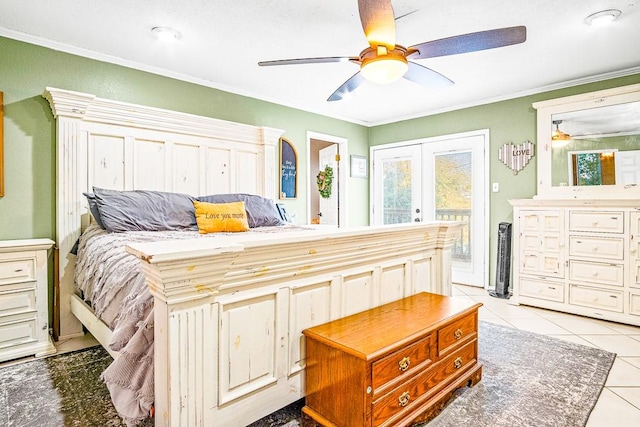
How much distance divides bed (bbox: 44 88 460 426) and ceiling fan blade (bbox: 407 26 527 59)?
3.34ft

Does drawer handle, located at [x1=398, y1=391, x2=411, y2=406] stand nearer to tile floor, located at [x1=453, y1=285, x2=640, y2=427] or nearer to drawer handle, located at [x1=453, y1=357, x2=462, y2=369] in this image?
drawer handle, located at [x1=453, y1=357, x2=462, y2=369]

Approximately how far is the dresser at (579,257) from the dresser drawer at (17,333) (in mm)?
4219

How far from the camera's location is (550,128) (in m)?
3.75

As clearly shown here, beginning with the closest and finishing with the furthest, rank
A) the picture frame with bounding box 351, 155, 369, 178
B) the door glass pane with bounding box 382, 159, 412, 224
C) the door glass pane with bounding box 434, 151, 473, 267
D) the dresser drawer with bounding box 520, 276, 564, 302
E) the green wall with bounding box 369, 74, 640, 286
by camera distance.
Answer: the dresser drawer with bounding box 520, 276, 564, 302
the green wall with bounding box 369, 74, 640, 286
the door glass pane with bounding box 434, 151, 473, 267
the door glass pane with bounding box 382, 159, 412, 224
the picture frame with bounding box 351, 155, 369, 178

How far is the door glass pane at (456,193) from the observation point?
178 inches

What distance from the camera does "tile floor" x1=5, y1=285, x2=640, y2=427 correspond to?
5.74 ft

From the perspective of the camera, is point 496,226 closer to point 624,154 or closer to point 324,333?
point 624,154

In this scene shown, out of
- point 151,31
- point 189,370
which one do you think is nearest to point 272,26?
point 151,31

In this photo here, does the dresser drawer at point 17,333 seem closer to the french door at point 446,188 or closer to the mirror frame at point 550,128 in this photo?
the french door at point 446,188

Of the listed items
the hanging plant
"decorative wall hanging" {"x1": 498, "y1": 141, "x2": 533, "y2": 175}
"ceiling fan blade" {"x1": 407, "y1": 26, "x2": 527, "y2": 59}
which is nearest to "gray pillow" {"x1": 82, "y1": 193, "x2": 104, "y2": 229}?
"ceiling fan blade" {"x1": 407, "y1": 26, "x2": 527, "y2": 59}

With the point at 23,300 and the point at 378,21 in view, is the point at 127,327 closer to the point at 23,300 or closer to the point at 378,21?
the point at 23,300

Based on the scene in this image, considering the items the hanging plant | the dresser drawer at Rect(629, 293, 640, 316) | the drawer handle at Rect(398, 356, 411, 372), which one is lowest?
the dresser drawer at Rect(629, 293, 640, 316)

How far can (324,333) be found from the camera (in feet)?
4.88

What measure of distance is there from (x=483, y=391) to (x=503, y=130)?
3.25 meters
